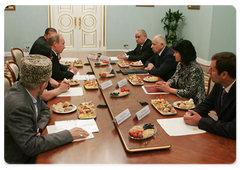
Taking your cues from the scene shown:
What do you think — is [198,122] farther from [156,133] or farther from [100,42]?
[100,42]

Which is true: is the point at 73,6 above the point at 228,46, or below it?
above

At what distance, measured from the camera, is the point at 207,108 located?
7.06 ft

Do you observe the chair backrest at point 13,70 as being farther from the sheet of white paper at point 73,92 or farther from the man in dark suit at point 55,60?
the sheet of white paper at point 73,92


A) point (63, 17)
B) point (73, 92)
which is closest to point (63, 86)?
point (73, 92)

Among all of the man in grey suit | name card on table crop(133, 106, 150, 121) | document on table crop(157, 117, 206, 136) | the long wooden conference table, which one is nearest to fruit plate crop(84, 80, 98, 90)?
A: the long wooden conference table

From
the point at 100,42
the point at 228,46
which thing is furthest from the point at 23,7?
the point at 228,46

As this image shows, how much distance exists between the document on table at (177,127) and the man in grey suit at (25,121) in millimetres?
705

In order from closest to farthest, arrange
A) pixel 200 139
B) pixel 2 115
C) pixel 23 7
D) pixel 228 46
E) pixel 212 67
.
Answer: pixel 2 115 < pixel 200 139 < pixel 212 67 < pixel 228 46 < pixel 23 7

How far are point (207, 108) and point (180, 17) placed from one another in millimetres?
6919

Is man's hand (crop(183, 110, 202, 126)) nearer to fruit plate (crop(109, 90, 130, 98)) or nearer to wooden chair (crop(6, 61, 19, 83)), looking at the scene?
fruit plate (crop(109, 90, 130, 98))

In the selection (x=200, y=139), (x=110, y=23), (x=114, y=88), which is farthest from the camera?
(x=110, y=23)

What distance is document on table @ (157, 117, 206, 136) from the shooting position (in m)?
1.82

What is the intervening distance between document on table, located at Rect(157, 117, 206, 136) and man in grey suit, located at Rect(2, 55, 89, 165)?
0.70 metres

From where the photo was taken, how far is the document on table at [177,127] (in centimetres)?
182
